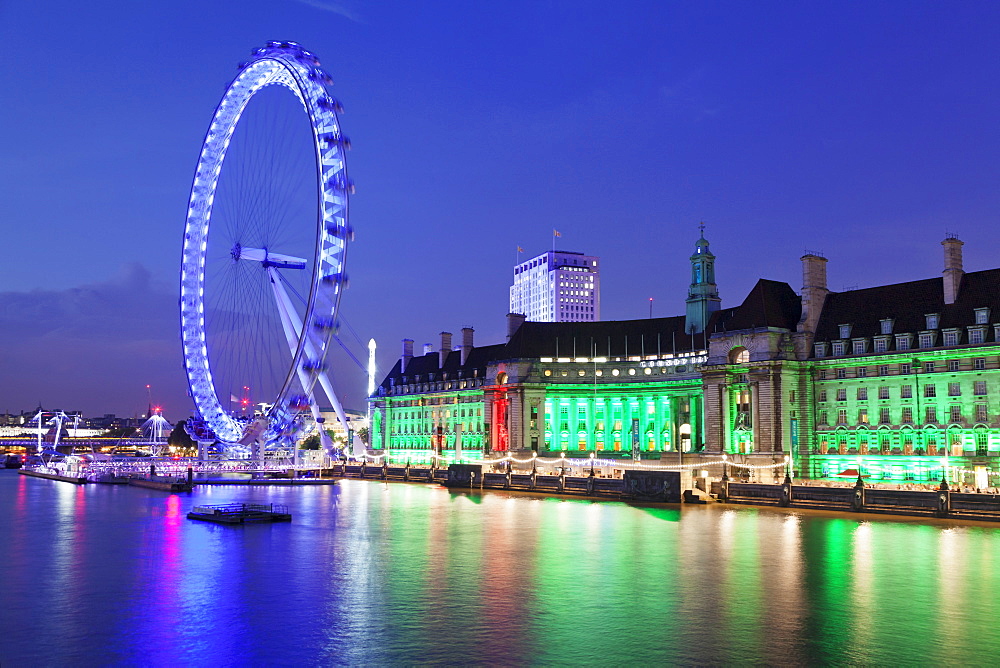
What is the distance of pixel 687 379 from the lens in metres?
127

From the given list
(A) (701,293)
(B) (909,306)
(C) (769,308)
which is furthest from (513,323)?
(B) (909,306)

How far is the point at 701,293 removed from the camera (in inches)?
5089

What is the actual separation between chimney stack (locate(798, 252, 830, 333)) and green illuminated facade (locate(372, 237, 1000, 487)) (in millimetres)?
146

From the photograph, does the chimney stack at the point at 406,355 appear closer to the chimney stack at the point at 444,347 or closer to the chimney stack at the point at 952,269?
the chimney stack at the point at 444,347

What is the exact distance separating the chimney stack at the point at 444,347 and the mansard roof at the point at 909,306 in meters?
80.0

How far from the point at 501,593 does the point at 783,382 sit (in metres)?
76.5

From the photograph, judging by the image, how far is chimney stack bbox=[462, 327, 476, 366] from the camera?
163 m

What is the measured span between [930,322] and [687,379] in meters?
41.0

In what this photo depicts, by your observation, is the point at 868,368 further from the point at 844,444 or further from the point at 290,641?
the point at 290,641

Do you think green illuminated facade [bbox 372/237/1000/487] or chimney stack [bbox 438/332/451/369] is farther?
chimney stack [bbox 438/332/451/369]

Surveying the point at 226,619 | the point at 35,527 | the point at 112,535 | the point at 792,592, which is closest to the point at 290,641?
the point at 226,619

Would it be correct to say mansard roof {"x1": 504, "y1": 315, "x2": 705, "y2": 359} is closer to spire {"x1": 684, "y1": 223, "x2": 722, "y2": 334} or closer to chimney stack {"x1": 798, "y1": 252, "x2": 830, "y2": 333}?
spire {"x1": 684, "y1": 223, "x2": 722, "y2": 334}

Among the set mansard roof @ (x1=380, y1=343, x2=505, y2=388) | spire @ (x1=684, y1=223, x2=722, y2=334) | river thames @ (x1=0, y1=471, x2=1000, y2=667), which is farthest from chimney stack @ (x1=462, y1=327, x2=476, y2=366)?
river thames @ (x1=0, y1=471, x2=1000, y2=667)

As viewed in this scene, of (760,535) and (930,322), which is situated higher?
(930,322)
